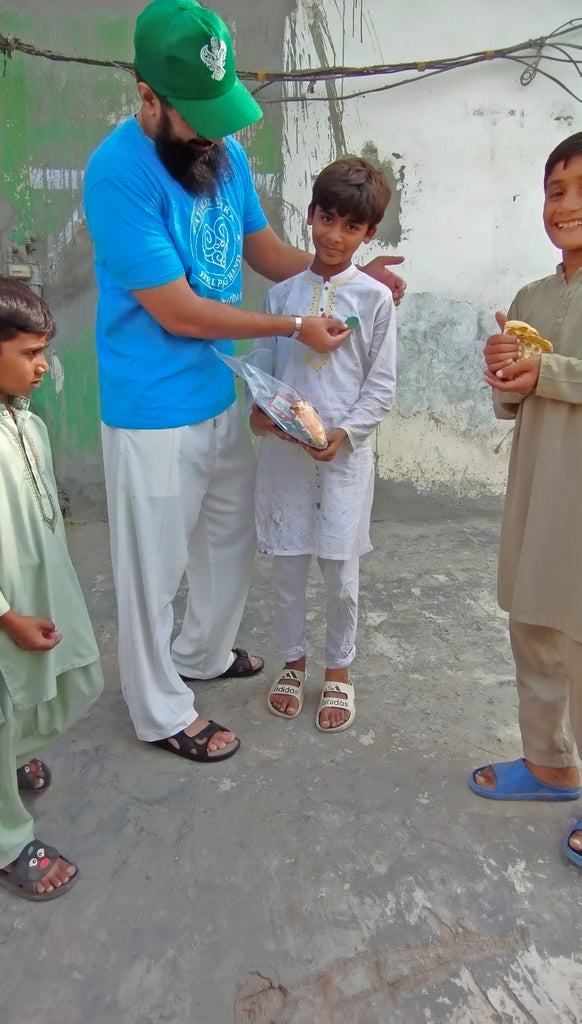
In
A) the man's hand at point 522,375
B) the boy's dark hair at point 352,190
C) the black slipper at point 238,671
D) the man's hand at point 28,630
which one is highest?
the boy's dark hair at point 352,190

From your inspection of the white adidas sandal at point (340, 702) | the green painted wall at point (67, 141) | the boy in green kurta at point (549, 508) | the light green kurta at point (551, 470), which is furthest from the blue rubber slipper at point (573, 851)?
the green painted wall at point (67, 141)

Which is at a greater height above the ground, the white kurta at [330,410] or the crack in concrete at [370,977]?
the white kurta at [330,410]

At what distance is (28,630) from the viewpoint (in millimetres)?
1438

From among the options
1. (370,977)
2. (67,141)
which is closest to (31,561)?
(370,977)

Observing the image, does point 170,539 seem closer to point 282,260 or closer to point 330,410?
point 330,410

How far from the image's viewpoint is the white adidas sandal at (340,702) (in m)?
2.11

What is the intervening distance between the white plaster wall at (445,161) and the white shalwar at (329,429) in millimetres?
1779

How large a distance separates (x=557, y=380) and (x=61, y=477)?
2953 millimetres

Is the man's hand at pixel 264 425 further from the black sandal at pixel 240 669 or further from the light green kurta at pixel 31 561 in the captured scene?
the black sandal at pixel 240 669

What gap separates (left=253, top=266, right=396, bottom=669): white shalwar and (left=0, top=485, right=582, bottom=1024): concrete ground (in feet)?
1.58

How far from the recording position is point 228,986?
1.33m

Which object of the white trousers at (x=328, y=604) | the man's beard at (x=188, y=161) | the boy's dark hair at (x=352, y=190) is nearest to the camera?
the man's beard at (x=188, y=161)

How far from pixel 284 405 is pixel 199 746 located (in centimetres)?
101

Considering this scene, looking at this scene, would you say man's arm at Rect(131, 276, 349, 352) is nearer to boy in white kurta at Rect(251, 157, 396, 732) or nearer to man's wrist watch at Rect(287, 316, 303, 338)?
man's wrist watch at Rect(287, 316, 303, 338)
